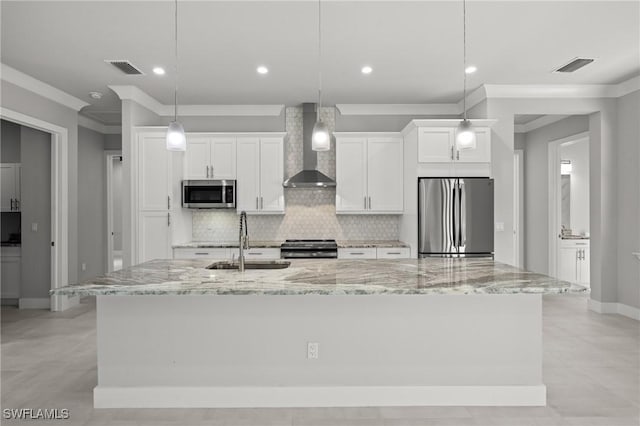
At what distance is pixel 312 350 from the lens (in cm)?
283

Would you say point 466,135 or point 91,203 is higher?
point 466,135

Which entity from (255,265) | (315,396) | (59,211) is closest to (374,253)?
(255,265)

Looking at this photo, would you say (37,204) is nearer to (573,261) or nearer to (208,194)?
(208,194)

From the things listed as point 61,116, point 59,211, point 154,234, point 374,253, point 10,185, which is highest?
point 61,116

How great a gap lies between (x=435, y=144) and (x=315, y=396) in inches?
131

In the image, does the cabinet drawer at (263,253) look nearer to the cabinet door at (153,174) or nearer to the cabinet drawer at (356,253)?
the cabinet drawer at (356,253)

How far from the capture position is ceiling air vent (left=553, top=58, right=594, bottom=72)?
433cm

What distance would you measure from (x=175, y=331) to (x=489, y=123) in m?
4.16

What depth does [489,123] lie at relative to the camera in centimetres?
504

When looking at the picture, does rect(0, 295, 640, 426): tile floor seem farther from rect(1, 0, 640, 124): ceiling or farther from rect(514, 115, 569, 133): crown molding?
rect(514, 115, 569, 133): crown molding

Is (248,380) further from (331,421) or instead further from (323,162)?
(323,162)

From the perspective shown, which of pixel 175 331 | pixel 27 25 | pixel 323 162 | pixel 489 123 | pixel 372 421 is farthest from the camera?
pixel 323 162

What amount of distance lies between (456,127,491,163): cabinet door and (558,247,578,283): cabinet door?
2953mm

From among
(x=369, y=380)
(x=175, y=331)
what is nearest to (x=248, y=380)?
(x=175, y=331)
